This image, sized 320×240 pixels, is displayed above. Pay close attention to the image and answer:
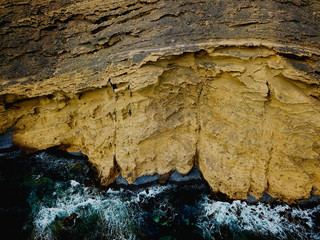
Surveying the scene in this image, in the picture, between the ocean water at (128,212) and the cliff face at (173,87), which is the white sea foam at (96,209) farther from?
the cliff face at (173,87)

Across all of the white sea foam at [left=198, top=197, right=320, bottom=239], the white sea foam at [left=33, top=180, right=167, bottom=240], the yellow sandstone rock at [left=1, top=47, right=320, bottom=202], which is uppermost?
the yellow sandstone rock at [left=1, top=47, right=320, bottom=202]

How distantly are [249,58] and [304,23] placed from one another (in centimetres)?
286

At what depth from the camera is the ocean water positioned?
8.08 m

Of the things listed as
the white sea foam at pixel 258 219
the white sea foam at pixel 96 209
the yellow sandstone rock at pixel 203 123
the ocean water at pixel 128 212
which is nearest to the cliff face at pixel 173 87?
the yellow sandstone rock at pixel 203 123

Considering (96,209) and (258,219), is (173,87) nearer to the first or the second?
(96,209)

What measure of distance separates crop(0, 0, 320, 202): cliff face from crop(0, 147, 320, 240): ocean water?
2.90ft

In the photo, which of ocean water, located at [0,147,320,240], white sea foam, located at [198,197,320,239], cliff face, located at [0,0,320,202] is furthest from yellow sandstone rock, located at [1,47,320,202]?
ocean water, located at [0,147,320,240]

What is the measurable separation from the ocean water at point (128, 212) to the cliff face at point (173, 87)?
884 millimetres

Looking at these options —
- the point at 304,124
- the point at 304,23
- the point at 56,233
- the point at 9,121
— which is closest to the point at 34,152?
the point at 9,121

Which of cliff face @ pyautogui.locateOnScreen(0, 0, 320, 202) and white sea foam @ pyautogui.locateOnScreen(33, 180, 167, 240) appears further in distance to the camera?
white sea foam @ pyautogui.locateOnScreen(33, 180, 167, 240)

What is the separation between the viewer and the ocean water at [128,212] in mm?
8078

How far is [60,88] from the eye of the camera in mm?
10008

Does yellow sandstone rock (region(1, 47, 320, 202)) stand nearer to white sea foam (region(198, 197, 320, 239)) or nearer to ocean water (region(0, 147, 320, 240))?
white sea foam (region(198, 197, 320, 239))

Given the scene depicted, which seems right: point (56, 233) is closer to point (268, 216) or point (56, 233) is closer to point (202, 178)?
point (202, 178)
